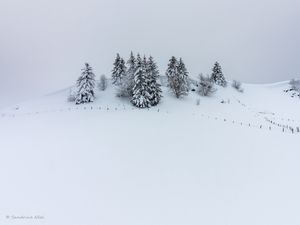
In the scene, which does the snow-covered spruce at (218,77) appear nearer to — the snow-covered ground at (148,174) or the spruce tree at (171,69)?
the spruce tree at (171,69)

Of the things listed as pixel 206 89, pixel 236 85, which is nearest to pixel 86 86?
pixel 206 89

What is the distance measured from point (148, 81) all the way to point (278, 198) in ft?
102

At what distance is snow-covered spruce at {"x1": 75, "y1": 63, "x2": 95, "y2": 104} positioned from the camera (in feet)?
137

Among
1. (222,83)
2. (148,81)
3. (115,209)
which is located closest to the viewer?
(115,209)

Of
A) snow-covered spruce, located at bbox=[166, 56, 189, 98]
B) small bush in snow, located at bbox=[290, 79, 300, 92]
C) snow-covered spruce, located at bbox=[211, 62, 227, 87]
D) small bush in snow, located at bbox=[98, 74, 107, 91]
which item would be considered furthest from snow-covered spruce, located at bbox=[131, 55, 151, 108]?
small bush in snow, located at bbox=[290, 79, 300, 92]

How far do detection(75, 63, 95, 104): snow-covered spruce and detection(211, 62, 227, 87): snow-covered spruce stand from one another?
29.6m

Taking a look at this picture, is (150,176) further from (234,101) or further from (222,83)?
(222,83)

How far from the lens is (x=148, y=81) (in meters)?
40.2

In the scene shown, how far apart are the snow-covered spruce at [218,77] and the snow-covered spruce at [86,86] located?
29595 millimetres

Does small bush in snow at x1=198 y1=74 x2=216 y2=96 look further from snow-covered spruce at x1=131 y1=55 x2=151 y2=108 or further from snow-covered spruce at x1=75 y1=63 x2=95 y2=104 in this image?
snow-covered spruce at x1=75 y1=63 x2=95 y2=104

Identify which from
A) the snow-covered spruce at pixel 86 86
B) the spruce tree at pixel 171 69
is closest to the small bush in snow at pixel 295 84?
the spruce tree at pixel 171 69

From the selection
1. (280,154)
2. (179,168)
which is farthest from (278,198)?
(280,154)

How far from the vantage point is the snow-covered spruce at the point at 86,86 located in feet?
137

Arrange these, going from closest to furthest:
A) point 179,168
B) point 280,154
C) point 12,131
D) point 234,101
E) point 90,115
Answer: point 179,168, point 280,154, point 12,131, point 90,115, point 234,101
